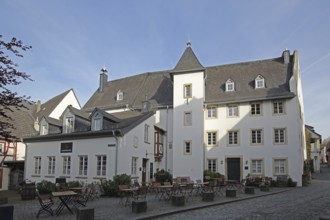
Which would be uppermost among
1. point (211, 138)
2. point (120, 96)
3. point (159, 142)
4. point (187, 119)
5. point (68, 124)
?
point (120, 96)

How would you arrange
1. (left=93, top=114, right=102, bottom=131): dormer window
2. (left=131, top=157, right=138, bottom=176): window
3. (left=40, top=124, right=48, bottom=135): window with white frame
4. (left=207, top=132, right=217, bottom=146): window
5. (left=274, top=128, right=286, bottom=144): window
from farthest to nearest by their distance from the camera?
(left=207, top=132, right=217, bottom=146): window → (left=274, top=128, right=286, bottom=144): window → (left=40, top=124, right=48, bottom=135): window with white frame → (left=93, top=114, right=102, bottom=131): dormer window → (left=131, top=157, right=138, bottom=176): window

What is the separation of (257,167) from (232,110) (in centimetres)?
557

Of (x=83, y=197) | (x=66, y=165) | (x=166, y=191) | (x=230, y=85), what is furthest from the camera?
(x=230, y=85)

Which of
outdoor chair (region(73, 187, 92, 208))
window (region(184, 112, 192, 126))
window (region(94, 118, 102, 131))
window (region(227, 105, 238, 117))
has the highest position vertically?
window (region(227, 105, 238, 117))

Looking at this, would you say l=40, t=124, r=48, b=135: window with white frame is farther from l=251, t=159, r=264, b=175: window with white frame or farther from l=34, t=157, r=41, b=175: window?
l=251, t=159, r=264, b=175: window with white frame

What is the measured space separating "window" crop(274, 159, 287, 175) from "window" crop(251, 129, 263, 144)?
216 centimetres

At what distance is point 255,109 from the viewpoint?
27.8 m

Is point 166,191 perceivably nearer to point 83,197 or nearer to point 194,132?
point 83,197

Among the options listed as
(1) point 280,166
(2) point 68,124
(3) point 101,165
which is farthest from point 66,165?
(1) point 280,166

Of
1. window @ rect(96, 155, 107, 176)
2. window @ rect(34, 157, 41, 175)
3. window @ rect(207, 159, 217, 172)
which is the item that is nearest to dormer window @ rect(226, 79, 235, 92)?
window @ rect(207, 159, 217, 172)

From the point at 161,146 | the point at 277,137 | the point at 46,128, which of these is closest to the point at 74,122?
the point at 46,128

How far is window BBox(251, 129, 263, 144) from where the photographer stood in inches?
1065

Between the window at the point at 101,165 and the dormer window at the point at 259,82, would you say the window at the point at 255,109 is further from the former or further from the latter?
the window at the point at 101,165

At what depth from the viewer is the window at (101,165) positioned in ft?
70.4
